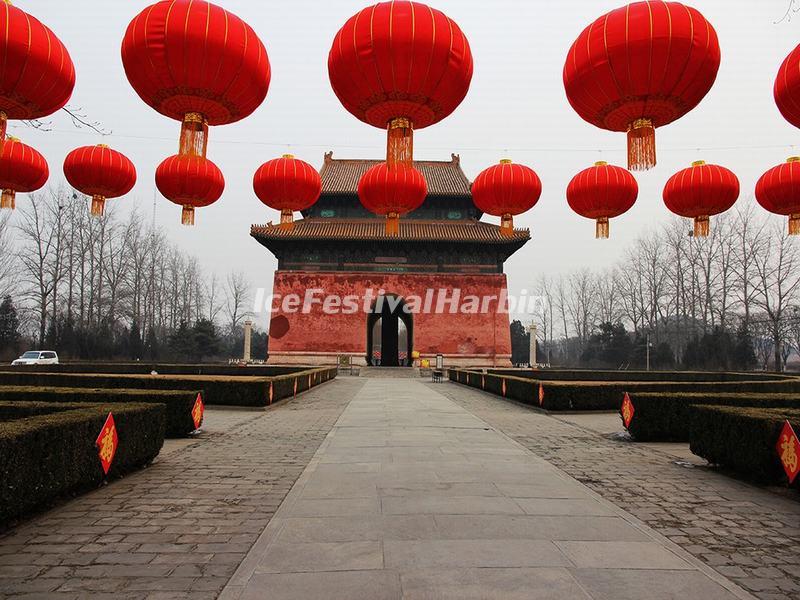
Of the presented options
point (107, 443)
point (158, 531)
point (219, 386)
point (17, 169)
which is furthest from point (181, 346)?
point (158, 531)

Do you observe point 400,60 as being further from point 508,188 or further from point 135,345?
point 135,345

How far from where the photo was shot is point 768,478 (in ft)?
17.5

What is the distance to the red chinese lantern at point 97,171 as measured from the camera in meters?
7.35

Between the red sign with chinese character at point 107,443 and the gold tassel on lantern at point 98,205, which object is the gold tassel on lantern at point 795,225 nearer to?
the red sign with chinese character at point 107,443

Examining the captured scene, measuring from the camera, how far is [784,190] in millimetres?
7438

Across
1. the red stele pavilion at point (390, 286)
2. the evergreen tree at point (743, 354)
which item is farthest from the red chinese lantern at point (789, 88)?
the evergreen tree at point (743, 354)

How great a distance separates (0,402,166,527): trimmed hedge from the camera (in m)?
3.60

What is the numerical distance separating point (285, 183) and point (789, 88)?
22.8 ft

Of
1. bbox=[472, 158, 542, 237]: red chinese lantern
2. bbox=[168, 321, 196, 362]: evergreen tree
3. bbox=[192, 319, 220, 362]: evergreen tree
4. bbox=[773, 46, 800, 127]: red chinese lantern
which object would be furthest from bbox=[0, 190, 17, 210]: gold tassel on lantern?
bbox=[192, 319, 220, 362]: evergreen tree

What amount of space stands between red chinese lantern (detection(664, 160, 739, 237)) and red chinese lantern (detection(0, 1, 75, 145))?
878 centimetres

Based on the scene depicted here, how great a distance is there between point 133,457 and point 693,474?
648 centimetres

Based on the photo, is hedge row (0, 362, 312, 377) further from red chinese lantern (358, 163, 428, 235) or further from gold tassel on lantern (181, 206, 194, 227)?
red chinese lantern (358, 163, 428, 235)

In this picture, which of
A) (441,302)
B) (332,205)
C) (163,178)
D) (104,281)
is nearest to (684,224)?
(441,302)

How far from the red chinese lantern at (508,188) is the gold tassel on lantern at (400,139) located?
141 inches
